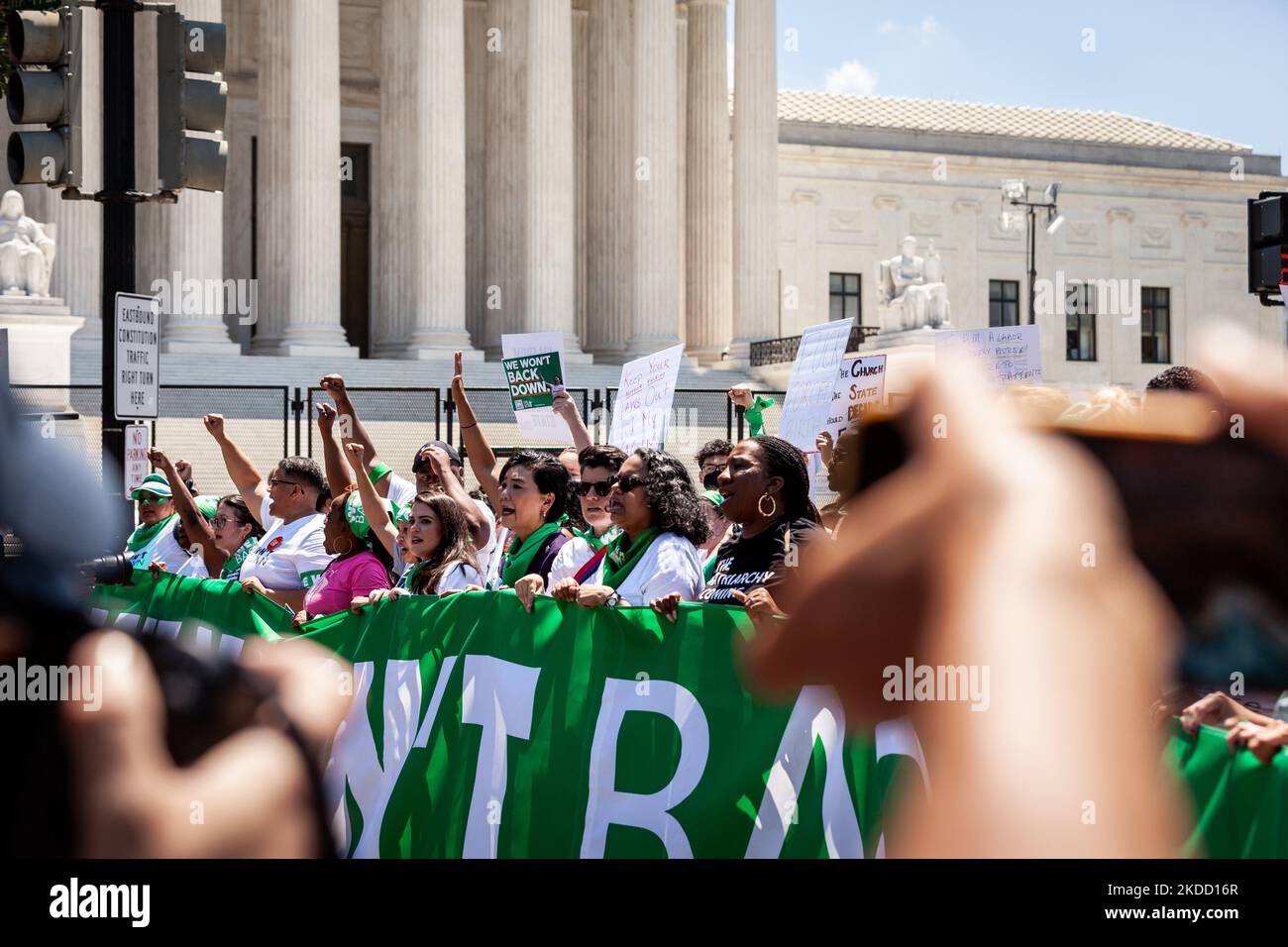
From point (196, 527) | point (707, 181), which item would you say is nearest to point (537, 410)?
point (196, 527)

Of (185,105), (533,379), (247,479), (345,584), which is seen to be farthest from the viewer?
(533,379)

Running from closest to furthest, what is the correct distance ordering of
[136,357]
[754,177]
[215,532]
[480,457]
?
[136,357]
[480,457]
[215,532]
[754,177]

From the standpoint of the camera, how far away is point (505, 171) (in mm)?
37594

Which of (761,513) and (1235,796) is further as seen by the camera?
(761,513)

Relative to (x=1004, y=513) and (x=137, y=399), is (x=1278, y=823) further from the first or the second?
(x=137, y=399)

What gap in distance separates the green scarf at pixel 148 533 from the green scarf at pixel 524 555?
4.72m

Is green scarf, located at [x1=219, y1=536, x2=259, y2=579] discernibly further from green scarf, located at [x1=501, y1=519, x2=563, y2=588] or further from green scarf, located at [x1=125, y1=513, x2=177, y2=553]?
green scarf, located at [x1=501, y1=519, x2=563, y2=588]

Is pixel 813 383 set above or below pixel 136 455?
above

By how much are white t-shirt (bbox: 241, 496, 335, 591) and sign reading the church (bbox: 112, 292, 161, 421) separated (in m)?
1.02

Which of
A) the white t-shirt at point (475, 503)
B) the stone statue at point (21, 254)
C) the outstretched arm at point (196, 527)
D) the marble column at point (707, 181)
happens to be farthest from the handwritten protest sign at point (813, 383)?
the marble column at point (707, 181)

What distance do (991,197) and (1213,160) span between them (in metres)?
9.32

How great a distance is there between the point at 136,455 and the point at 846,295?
44.3 meters

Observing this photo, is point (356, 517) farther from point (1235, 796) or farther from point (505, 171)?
point (505, 171)

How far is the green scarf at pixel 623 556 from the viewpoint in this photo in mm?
7066
